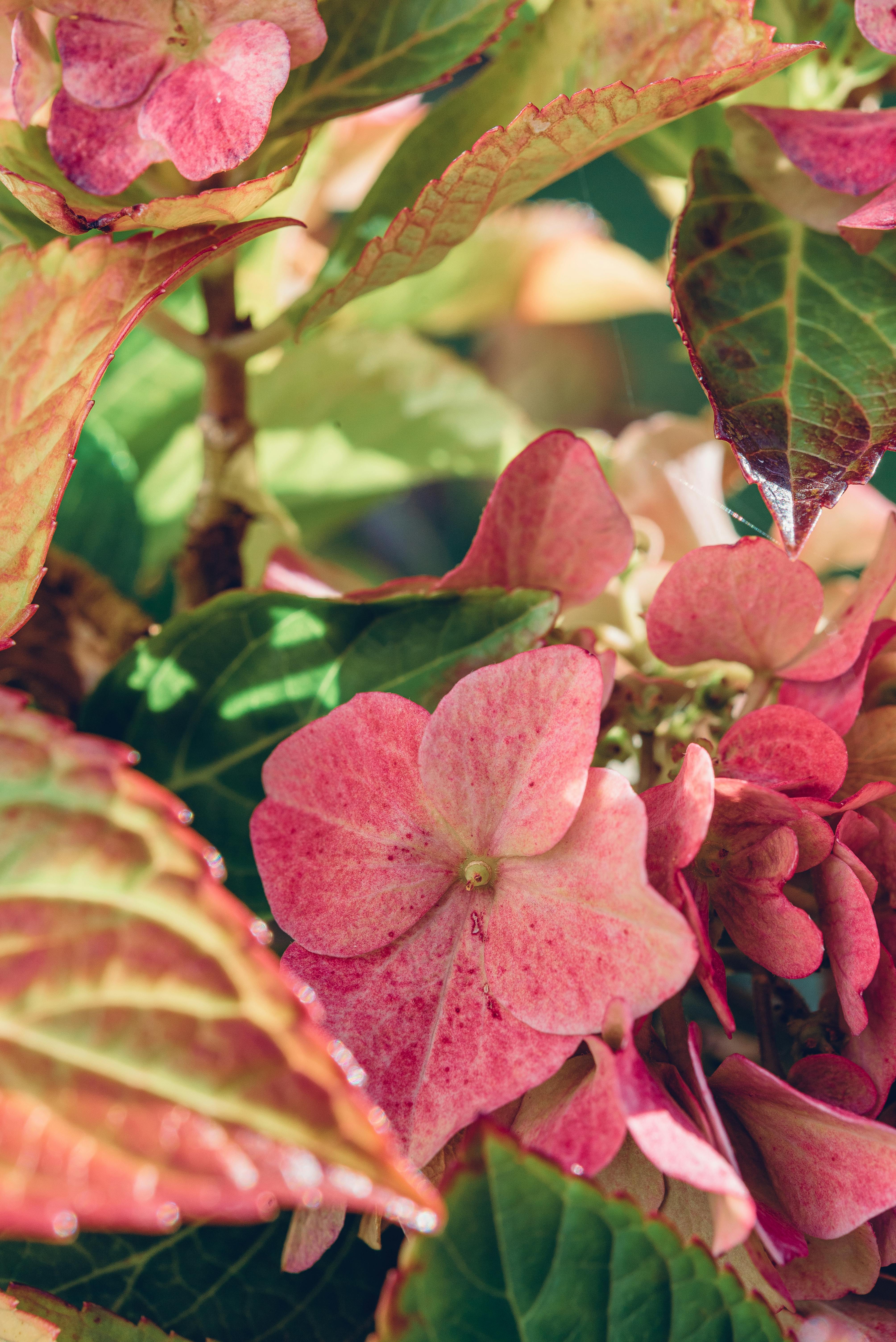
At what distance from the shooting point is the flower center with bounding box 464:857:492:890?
244 millimetres

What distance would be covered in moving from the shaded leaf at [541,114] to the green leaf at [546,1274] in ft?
0.74

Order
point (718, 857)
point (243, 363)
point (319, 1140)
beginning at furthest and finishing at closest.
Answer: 1. point (243, 363)
2. point (718, 857)
3. point (319, 1140)

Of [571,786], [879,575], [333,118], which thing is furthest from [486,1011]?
[333,118]

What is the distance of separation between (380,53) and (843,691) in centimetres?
23

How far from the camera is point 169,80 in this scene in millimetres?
253

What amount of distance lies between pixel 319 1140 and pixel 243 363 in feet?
0.94

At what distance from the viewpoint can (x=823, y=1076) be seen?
0.78ft

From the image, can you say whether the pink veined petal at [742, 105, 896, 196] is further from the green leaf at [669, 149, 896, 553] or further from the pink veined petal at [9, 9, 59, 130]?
the pink veined petal at [9, 9, 59, 130]

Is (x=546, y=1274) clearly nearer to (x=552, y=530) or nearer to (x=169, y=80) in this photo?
(x=552, y=530)

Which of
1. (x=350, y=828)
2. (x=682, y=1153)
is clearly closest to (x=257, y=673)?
(x=350, y=828)

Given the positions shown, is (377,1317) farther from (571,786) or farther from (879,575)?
(879,575)

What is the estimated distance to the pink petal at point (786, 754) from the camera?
24 centimetres

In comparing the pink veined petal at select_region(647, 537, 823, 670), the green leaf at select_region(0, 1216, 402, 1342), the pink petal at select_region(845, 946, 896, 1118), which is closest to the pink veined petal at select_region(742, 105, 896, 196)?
the pink veined petal at select_region(647, 537, 823, 670)

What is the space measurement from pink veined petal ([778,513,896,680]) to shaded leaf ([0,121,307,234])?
18cm
